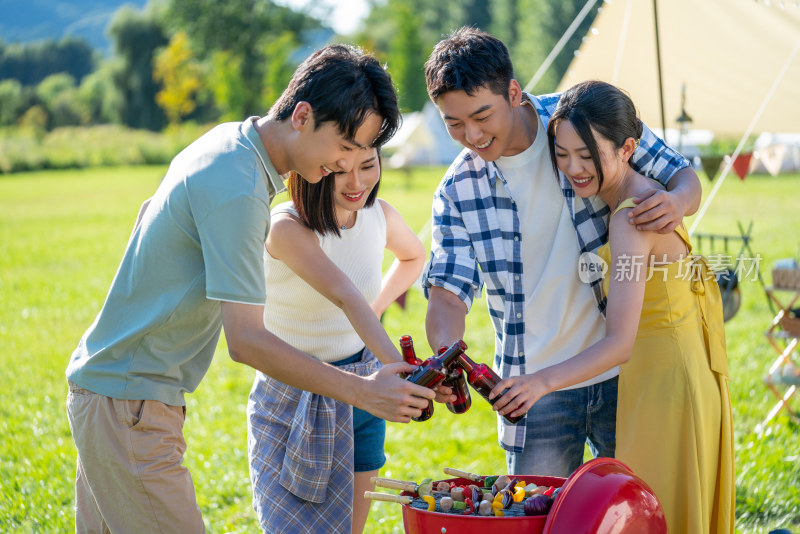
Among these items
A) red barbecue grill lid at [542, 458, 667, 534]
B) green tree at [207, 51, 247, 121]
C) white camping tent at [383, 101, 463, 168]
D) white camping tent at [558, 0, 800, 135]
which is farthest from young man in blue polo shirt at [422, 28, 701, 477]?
green tree at [207, 51, 247, 121]

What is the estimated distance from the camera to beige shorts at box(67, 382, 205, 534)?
6.96 feet

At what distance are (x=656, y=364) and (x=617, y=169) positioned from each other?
598 mm

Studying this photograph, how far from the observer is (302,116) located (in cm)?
210

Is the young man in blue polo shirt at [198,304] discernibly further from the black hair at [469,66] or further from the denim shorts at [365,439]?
the denim shorts at [365,439]

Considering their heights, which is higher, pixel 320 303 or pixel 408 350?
pixel 320 303

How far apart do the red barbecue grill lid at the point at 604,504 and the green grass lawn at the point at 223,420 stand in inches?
79.9

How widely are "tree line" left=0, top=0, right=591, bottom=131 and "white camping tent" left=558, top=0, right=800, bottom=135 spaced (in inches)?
1099

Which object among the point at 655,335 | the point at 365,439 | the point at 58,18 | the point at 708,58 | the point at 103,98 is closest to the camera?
the point at 655,335

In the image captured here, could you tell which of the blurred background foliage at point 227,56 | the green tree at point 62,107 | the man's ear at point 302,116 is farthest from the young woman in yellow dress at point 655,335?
the green tree at point 62,107

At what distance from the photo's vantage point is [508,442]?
9.00ft

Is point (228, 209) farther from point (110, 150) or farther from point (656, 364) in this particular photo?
point (110, 150)

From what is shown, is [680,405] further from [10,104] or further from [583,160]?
[10,104]

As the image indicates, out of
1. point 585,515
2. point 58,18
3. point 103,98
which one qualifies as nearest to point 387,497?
point 585,515

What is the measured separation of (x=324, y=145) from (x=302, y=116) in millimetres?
91
